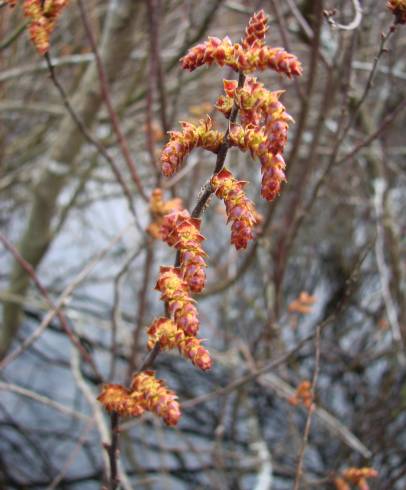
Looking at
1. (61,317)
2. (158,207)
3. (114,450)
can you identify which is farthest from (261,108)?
(61,317)

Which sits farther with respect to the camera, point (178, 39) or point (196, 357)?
point (178, 39)

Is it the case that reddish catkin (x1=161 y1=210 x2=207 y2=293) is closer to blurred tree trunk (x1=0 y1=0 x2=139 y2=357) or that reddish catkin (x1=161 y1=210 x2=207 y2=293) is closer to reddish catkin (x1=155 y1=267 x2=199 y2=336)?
reddish catkin (x1=155 y1=267 x2=199 y2=336)

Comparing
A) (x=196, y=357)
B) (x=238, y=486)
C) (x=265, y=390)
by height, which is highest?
(x=265, y=390)

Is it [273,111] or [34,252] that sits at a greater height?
[34,252]

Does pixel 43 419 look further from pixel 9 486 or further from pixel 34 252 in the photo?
pixel 34 252

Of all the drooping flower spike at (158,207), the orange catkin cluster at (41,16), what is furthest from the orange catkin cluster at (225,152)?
the drooping flower spike at (158,207)

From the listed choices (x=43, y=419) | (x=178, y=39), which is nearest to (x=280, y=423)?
(x=43, y=419)

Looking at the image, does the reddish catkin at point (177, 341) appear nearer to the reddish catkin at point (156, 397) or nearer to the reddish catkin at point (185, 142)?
the reddish catkin at point (156, 397)
